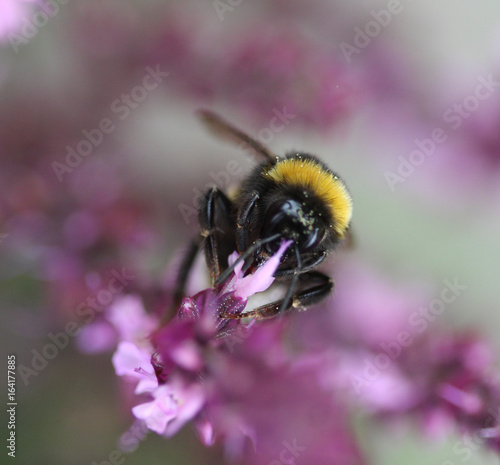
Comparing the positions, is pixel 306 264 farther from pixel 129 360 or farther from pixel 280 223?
pixel 129 360

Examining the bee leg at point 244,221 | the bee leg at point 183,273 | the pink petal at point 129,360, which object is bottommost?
the pink petal at point 129,360

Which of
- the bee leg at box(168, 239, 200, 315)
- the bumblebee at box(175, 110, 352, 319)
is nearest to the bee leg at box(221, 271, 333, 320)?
the bumblebee at box(175, 110, 352, 319)

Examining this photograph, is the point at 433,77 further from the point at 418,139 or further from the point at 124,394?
the point at 124,394

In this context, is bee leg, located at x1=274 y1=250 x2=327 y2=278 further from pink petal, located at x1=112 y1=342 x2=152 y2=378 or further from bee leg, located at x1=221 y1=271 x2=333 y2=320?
pink petal, located at x1=112 y1=342 x2=152 y2=378

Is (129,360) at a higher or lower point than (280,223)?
lower

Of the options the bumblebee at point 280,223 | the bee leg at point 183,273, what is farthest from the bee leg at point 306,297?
the bee leg at point 183,273

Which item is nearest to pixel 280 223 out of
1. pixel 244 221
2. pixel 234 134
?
pixel 244 221

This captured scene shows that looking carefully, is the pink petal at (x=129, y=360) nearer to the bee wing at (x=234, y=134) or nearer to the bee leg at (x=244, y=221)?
the bee leg at (x=244, y=221)
